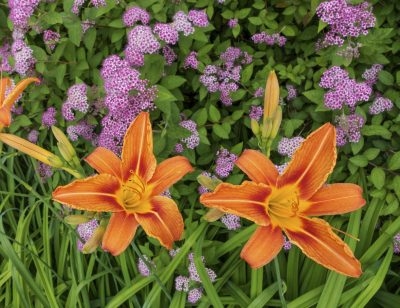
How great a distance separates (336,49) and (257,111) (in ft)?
1.13

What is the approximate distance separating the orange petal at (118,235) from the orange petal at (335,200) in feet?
1.28

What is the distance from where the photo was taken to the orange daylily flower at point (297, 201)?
0.96 meters

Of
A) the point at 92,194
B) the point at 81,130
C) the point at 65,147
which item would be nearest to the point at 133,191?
the point at 92,194

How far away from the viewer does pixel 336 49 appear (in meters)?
1.63

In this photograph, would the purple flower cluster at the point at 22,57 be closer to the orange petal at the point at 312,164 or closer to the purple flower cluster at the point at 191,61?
the purple flower cluster at the point at 191,61

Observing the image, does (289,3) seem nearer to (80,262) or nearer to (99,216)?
(99,216)

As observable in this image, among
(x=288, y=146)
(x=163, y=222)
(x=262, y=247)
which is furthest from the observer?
(x=288, y=146)

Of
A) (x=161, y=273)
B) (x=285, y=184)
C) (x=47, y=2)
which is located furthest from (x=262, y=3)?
(x=161, y=273)

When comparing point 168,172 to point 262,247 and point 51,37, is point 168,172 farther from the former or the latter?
point 51,37

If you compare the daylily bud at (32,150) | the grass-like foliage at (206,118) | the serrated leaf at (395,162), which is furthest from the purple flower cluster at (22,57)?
the serrated leaf at (395,162)

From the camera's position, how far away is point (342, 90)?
4.98 feet

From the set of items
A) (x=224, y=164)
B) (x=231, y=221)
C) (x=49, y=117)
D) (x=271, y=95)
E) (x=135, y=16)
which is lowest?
(x=231, y=221)

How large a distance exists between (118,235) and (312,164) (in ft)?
1.51

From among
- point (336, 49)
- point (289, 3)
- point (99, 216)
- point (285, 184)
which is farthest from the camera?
point (289, 3)
